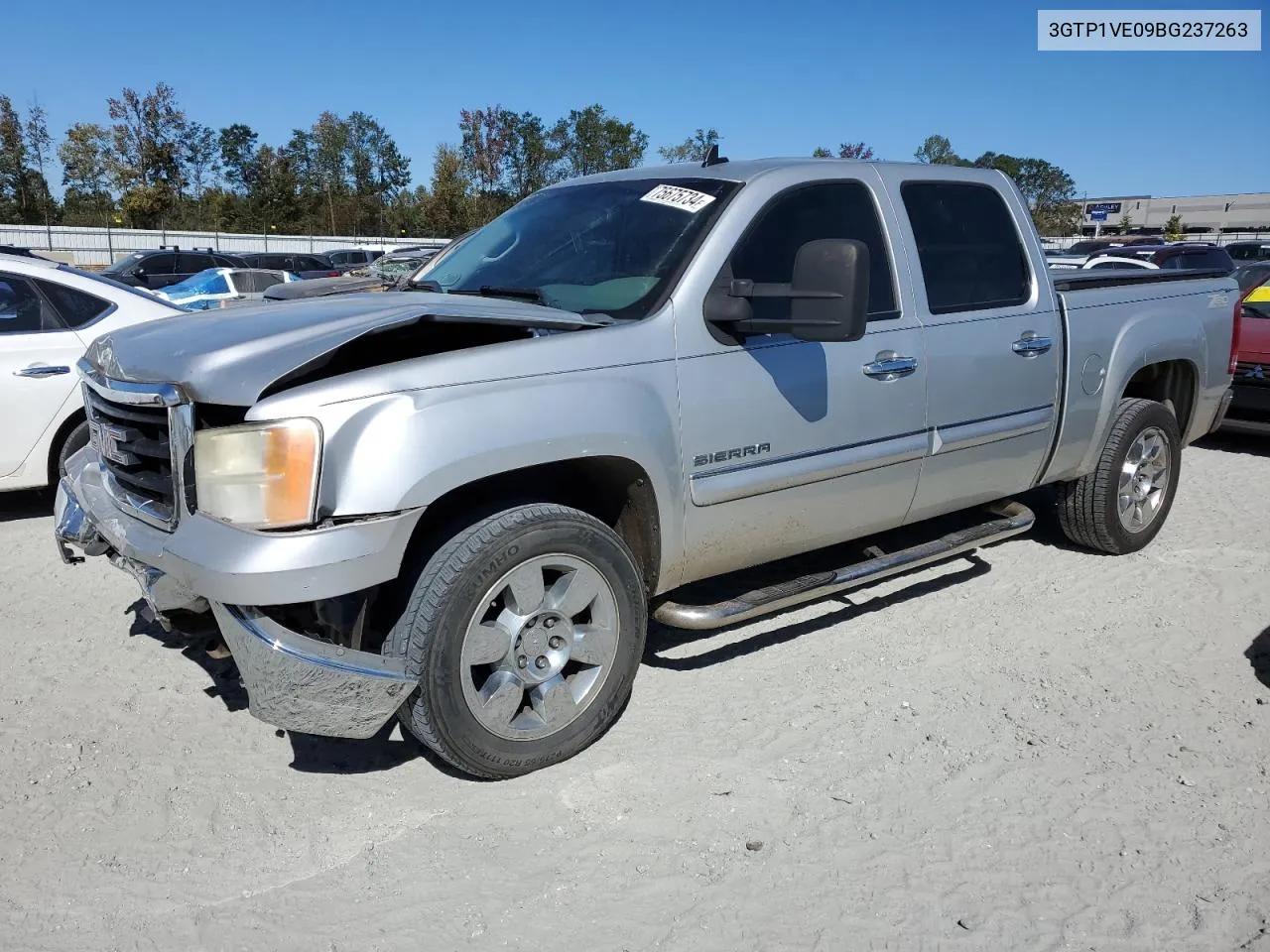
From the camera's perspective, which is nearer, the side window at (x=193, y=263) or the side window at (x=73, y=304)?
the side window at (x=73, y=304)

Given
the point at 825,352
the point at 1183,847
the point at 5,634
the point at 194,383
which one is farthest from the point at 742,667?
the point at 5,634

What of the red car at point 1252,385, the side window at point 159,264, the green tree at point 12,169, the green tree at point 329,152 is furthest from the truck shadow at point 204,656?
the green tree at point 329,152

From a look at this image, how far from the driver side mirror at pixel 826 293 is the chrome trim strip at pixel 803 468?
1.72ft

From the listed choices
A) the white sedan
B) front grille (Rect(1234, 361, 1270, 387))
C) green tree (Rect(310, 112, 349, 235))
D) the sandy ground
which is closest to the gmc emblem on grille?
the sandy ground

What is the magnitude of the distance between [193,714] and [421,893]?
143 centimetres

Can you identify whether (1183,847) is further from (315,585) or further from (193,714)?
(193,714)

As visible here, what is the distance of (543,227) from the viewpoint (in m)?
4.29

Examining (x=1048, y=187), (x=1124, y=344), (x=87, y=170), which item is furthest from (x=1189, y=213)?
(x=1124, y=344)

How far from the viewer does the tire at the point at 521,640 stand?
117 inches

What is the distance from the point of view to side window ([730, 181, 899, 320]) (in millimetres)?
3752

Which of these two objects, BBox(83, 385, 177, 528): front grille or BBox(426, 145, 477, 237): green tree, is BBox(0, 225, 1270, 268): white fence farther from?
BBox(83, 385, 177, 528): front grille

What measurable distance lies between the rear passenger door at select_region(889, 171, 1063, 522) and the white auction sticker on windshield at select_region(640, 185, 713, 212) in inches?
37.8

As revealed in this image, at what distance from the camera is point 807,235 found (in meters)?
4.00

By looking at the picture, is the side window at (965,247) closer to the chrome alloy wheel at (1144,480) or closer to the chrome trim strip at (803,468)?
the chrome trim strip at (803,468)
